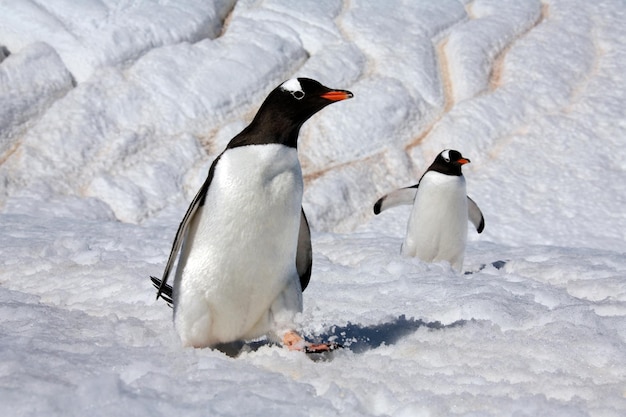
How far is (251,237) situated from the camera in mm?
2988

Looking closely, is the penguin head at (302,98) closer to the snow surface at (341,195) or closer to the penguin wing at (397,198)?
the snow surface at (341,195)

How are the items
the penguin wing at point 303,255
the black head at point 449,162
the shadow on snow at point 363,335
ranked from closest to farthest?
the shadow on snow at point 363,335 → the penguin wing at point 303,255 → the black head at point 449,162

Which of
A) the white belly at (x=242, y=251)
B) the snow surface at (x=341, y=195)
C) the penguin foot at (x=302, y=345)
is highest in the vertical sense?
the white belly at (x=242, y=251)

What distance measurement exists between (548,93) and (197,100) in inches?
315

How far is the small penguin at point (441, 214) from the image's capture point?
6957mm

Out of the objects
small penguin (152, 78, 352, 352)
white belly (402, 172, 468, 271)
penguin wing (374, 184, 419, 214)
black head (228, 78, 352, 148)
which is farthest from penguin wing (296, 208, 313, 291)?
penguin wing (374, 184, 419, 214)

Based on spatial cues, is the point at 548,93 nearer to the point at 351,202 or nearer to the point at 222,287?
the point at 351,202

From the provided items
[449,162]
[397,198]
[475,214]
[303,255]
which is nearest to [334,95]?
[303,255]

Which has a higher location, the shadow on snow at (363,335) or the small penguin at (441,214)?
the shadow on snow at (363,335)

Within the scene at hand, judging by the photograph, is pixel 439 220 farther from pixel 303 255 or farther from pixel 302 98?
pixel 302 98

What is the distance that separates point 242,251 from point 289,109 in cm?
63

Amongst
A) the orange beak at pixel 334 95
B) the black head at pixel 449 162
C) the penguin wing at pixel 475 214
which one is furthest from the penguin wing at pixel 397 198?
the orange beak at pixel 334 95

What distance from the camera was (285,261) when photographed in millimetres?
3074

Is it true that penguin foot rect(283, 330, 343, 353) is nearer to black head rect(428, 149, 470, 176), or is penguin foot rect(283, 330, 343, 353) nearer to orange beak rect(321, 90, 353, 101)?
orange beak rect(321, 90, 353, 101)
